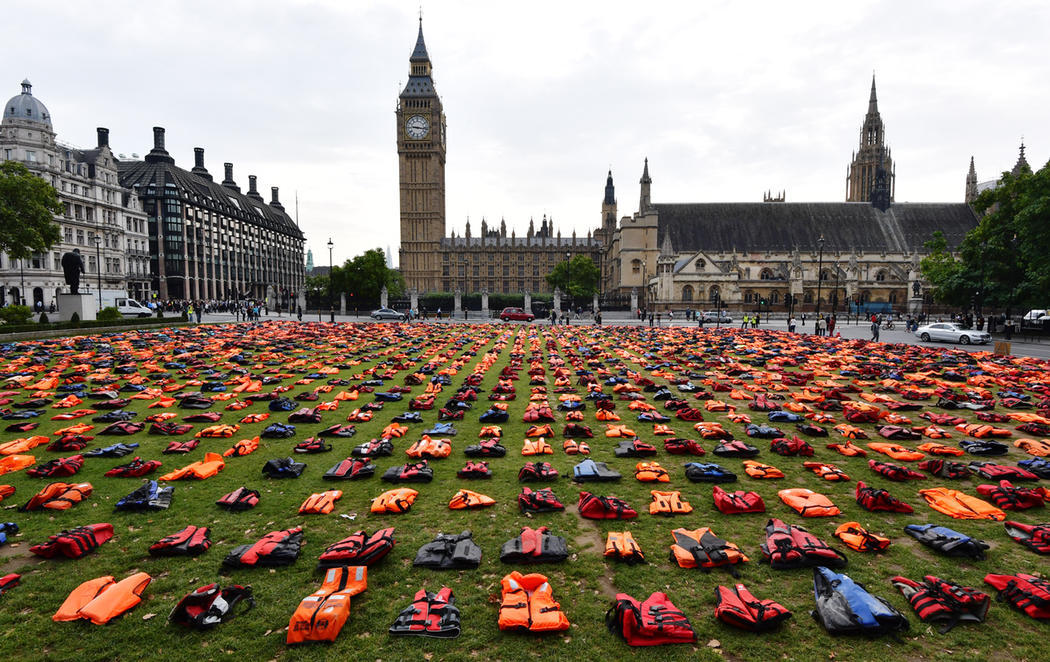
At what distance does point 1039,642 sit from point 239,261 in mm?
119766

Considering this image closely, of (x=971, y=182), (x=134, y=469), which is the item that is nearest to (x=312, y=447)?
(x=134, y=469)

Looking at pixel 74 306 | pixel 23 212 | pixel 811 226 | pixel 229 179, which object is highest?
pixel 229 179

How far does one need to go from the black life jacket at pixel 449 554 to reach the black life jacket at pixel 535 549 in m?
0.32

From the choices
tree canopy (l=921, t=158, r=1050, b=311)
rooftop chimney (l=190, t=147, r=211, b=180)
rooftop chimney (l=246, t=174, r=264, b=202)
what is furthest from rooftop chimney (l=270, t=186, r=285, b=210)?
tree canopy (l=921, t=158, r=1050, b=311)

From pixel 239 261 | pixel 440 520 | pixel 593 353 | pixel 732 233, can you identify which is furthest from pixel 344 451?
pixel 239 261

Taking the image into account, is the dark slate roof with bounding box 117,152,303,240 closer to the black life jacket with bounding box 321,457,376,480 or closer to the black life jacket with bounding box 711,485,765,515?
the black life jacket with bounding box 321,457,376,480

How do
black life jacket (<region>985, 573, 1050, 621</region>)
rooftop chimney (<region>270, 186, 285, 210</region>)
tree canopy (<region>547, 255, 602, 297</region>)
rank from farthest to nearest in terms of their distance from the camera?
rooftop chimney (<region>270, 186, 285, 210</region>) < tree canopy (<region>547, 255, 602, 297</region>) < black life jacket (<region>985, 573, 1050, 621</region>)

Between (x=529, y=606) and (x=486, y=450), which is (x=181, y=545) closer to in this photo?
(x=529, y=606)

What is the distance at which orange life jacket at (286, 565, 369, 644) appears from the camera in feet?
13.8

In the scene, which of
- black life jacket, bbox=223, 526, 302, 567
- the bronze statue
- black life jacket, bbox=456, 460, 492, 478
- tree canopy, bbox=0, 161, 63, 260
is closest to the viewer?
black life jacket, bbox=223, 526, 302, 567

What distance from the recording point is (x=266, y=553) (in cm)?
529

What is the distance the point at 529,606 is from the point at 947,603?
143 inches

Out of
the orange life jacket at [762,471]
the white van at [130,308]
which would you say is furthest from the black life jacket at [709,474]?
the white van at [130,308]

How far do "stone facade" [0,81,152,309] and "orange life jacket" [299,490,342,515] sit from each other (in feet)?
186
